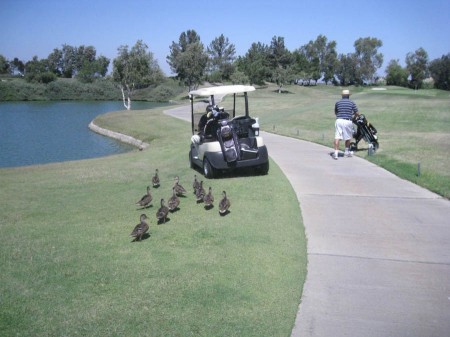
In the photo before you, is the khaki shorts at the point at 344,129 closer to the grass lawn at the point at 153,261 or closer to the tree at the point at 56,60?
the grass lawn at the point at 153,261

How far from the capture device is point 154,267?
237 inches

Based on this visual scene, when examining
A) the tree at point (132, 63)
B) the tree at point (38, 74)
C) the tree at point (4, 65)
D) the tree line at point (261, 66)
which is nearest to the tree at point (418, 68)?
the tree line at point (261, 66)

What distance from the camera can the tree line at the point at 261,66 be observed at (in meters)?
82.3

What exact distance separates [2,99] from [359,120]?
9514cm

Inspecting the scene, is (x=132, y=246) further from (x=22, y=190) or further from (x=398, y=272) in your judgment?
(x=22, y=190)

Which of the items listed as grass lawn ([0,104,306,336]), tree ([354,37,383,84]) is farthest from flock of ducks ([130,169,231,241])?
tree ([354,37,383,84])

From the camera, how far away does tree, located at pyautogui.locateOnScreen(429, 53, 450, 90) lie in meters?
93.6

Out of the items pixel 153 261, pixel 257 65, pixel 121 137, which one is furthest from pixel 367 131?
pixel 257 65

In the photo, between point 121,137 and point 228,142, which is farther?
point 121,137

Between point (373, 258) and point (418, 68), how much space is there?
372 feet

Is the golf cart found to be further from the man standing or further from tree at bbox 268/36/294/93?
tree at bbox 268/36/294/93

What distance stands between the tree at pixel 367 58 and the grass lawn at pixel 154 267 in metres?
124

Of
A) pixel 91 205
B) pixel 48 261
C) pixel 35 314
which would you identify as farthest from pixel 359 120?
pixel 35 314

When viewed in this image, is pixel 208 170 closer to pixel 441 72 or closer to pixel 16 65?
pixel 441 72
